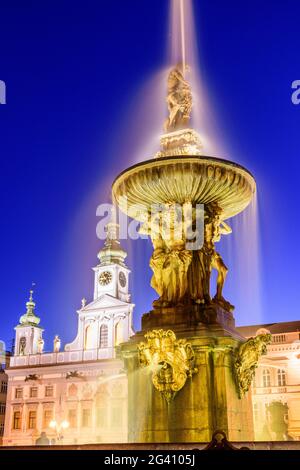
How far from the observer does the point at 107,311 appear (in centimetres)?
5219

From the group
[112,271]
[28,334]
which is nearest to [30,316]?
[28,334]

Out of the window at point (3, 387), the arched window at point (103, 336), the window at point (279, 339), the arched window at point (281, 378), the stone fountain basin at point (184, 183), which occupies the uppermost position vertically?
the arched window at point (103, 336)

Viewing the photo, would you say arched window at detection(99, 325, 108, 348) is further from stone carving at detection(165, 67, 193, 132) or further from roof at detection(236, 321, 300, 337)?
stone carving at detection(165, 67, 193, 132)

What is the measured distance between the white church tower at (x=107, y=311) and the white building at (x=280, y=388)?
454 inches

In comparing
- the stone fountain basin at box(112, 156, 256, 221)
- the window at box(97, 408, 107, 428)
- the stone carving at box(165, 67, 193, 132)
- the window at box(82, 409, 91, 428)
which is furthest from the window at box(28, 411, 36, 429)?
the stone carving at box(165, 67, 193, 132)

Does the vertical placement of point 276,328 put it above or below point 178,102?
above

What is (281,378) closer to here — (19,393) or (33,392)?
(33,392)

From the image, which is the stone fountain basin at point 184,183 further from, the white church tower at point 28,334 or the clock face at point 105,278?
the white church tower at point 28,334

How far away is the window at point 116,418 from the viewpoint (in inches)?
1805

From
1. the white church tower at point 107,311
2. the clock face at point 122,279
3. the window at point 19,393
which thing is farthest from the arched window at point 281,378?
the window at point 19,393

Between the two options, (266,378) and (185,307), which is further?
(266,378)

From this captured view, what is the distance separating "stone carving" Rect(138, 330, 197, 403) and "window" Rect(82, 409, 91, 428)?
41.4 m

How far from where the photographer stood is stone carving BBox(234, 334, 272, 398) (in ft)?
30.8

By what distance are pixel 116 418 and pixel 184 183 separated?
3938 centimetres
